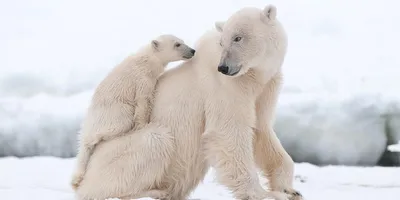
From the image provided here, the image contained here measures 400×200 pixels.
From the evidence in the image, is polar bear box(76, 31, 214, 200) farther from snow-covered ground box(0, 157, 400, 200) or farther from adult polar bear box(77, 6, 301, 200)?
snow-covered ground box(0, 157, 400, 200)

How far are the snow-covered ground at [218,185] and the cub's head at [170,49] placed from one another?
0.88 m

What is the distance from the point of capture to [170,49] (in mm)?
3986

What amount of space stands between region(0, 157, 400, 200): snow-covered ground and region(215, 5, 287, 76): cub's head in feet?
3.35

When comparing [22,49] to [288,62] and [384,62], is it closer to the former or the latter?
[288,62]

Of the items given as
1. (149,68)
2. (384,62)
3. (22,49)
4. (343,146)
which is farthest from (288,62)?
(149,68)

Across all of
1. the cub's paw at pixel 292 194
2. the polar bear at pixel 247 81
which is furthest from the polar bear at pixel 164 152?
the cub's paw at pixel 292 194

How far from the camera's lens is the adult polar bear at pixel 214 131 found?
11.1 feet

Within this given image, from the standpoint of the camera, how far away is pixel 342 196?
14.7ft

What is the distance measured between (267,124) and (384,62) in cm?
437

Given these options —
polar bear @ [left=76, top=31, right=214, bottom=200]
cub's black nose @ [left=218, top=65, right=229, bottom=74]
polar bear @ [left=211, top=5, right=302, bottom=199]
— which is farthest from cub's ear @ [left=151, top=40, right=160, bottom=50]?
cub's black nose @ [left=218, top=65, right=229, bottom=74]

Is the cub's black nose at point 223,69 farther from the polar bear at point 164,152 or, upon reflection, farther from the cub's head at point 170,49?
the cub's head at point 170,49

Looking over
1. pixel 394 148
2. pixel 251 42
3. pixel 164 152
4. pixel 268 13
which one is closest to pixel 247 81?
pixel 251 42

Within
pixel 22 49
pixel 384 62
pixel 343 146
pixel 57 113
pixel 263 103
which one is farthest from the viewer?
pixel 22 49

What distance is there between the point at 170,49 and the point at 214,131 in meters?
0.74
